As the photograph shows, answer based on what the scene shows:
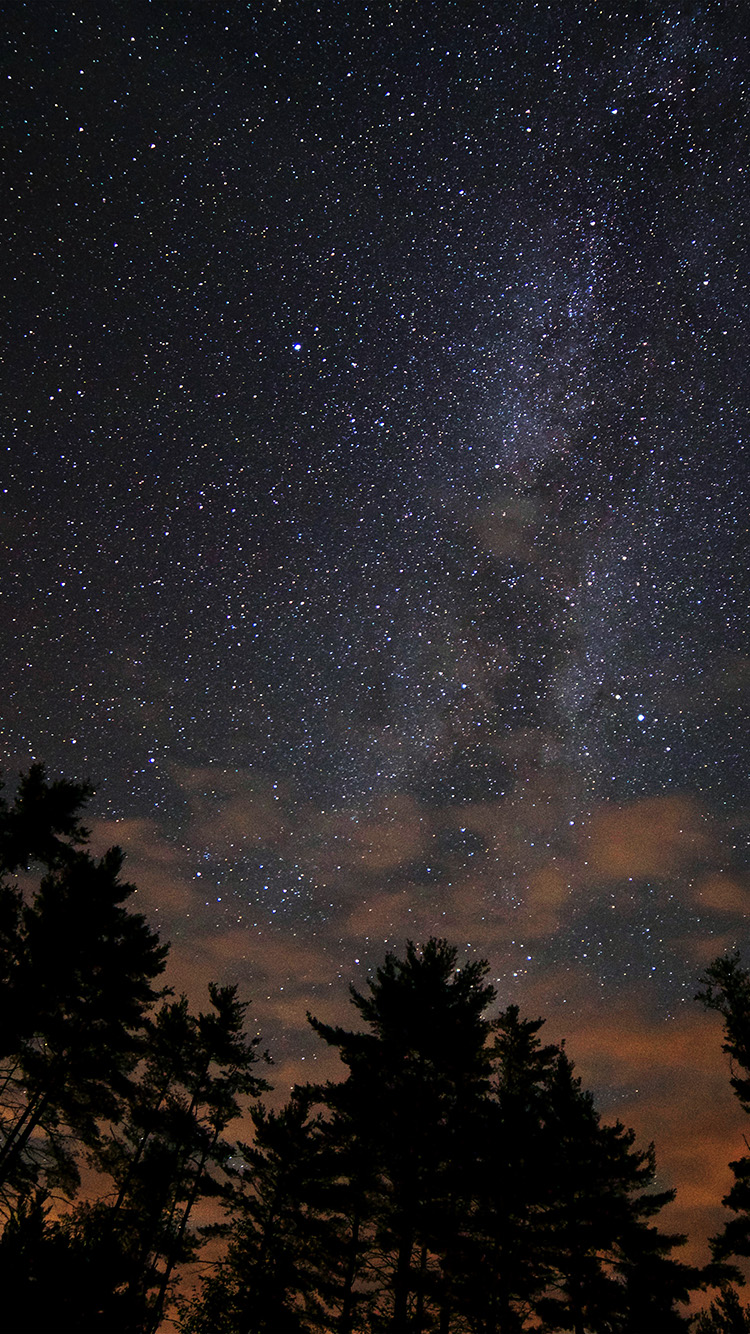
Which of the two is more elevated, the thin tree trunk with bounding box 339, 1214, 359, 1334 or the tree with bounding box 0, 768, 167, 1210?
the tree with bounding box 0, 768, 167, 1210

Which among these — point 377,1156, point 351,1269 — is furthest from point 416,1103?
point 351,1269

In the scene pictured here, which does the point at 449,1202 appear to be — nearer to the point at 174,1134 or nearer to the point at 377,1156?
the point at 377,1156

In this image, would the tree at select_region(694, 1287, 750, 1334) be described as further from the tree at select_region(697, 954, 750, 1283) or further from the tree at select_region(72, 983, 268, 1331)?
the tree at select_region(72, 983, 268, 1331)

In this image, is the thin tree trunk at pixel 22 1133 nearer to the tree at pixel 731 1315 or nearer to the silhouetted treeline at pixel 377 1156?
the silhouetted treeline at pixel 377 1156

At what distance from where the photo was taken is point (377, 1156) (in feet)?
52.7

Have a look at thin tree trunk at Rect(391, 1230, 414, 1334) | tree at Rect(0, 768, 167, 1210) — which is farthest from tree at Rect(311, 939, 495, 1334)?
tree at Rect(0, 768, 167, 1210)

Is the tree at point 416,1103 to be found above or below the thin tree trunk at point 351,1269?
above

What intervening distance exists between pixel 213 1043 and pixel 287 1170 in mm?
5402

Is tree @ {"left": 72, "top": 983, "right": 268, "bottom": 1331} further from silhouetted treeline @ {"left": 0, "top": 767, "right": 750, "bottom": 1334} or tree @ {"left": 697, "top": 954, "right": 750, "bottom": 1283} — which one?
tree @ {"left": 697, "top": 954, "right": 750, "bottom": 1283}

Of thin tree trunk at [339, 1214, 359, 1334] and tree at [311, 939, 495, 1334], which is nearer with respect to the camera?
tree at [311, 939, 495, 1334]

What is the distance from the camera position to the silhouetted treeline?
Answer: 51.7 feet

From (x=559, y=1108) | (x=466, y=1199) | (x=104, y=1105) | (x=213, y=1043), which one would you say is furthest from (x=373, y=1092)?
(x=213, y=1043)

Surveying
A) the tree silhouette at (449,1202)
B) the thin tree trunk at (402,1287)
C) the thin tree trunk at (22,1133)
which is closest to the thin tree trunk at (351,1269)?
the tree silhouette at (449,1202)

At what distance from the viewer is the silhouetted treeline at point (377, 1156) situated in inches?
620
